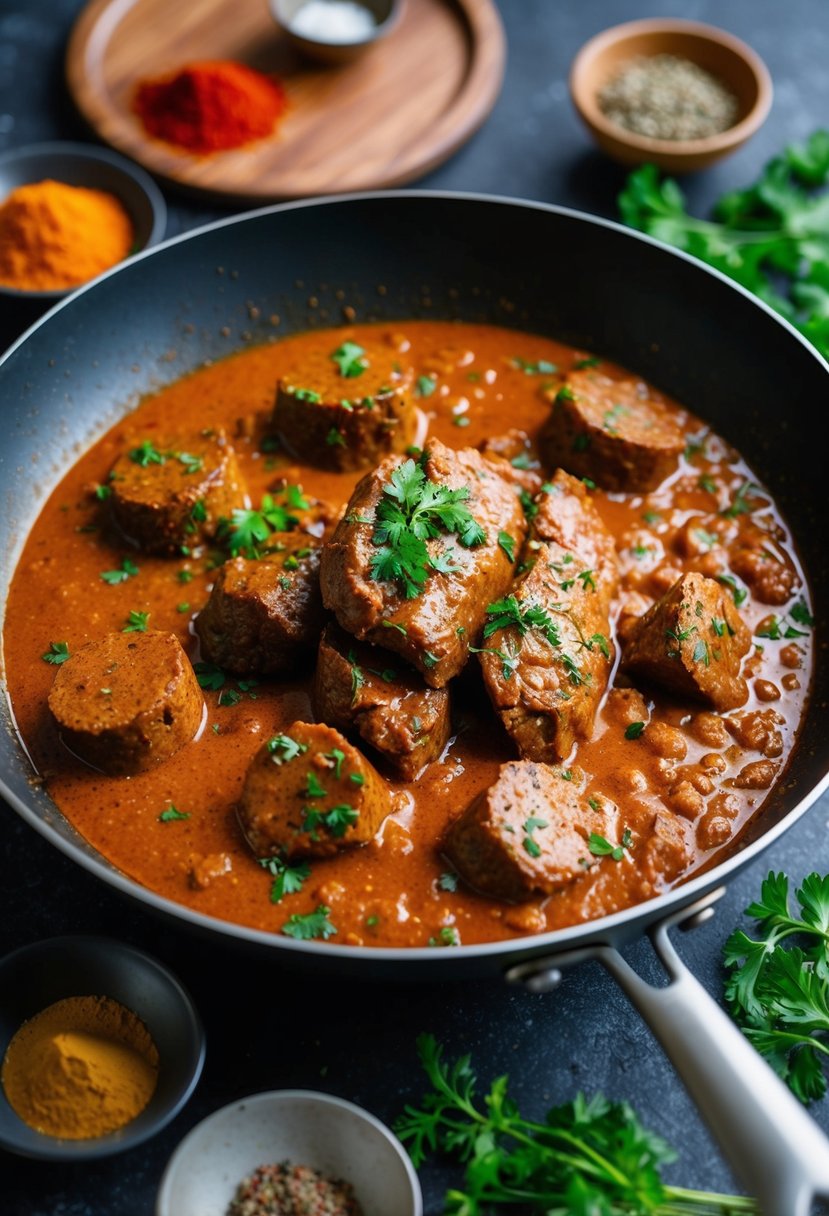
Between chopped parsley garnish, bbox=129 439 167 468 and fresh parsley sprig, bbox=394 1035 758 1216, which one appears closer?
fresh parsley sprig, bbox=394 1035 758 1216

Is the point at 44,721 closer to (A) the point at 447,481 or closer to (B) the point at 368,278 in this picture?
(A) the point at 447,481

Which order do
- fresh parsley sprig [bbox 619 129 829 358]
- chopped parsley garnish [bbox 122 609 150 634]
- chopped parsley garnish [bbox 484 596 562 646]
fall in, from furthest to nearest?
fresh parsley sprig [bbox 619 129 829 358] < chopped parsley garnish [bbox 122 609 150 634] < chopped parsley garnish [bbox 484 596 562 646]

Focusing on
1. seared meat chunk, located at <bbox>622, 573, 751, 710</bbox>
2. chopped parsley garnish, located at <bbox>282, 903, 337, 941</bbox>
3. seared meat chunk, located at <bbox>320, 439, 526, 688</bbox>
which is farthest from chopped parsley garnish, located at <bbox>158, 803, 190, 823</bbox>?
seared meat chunk, located at <bbox>622, 573, 751, 710</bbox>

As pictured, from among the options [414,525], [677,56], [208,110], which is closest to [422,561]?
[414,525]

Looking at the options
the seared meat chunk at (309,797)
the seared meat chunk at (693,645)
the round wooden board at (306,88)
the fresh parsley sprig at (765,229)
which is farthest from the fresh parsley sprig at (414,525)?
the round wooden board at (306,88)

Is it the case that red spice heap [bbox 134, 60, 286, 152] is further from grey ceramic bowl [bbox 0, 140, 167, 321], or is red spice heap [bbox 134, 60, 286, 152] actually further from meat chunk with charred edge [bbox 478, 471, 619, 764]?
meat chunk with charred edge [bbox 478, 471, 619, 764]

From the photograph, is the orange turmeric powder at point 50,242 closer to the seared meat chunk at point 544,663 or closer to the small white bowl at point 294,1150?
the seared meat chunk at point 544,663

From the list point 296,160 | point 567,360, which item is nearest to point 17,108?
point 296,160
